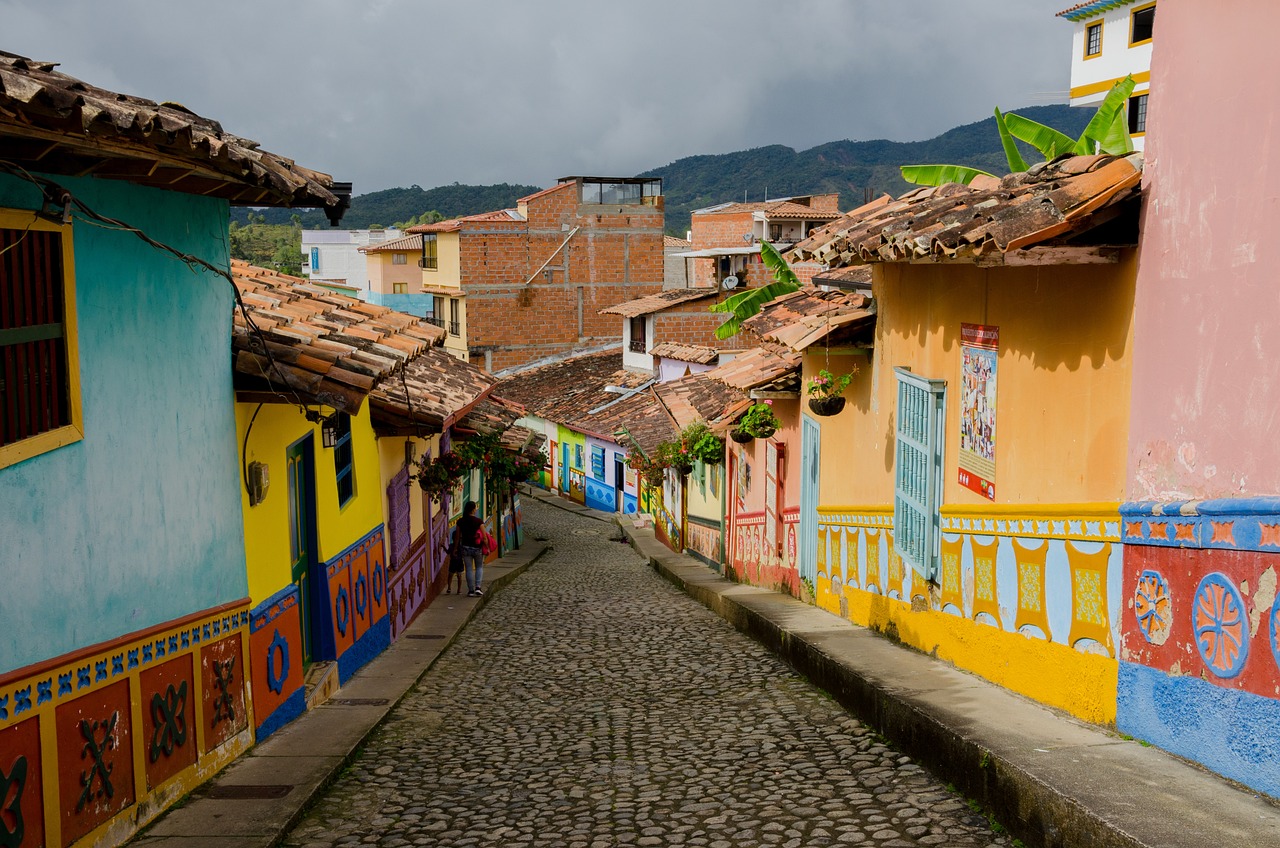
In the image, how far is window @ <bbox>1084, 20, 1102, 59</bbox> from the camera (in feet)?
138

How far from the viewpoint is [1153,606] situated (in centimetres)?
572

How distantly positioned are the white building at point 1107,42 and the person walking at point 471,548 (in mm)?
27684

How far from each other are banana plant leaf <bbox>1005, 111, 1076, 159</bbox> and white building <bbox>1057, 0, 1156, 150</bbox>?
102 feet

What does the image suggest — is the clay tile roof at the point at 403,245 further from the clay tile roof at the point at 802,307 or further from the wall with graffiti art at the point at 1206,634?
the wall with graffiti art at the point at 1206,634

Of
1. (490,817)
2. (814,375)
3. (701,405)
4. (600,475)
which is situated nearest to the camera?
(490,817)

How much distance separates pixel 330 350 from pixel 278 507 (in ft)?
4.34

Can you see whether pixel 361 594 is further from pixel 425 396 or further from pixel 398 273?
pixel 398 273

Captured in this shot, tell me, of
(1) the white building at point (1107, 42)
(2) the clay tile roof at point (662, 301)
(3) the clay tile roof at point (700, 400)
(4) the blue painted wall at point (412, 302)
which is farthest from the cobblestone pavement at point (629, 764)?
(4) the blue painted wall at point (412, 302)

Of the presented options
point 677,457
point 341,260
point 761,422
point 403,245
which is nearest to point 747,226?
point 403,245

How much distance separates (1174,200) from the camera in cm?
A: 570

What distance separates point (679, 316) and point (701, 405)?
18409 millimetres

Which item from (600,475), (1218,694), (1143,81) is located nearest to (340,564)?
(1218,694)

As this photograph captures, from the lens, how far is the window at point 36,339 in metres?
4.99

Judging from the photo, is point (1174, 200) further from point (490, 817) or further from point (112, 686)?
point (112, 686)
